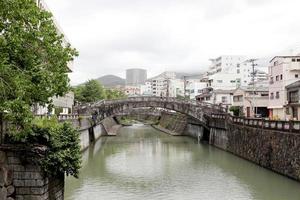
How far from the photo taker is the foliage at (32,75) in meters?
11.4

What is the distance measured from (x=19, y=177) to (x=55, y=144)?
1.48m

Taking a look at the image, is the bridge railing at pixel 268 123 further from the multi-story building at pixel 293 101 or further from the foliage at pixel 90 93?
the foliage at pixel 90 93

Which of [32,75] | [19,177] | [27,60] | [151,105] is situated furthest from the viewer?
[151,105]

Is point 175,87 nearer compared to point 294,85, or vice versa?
point 294,85

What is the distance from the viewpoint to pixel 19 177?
12.6m

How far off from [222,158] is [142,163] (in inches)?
269

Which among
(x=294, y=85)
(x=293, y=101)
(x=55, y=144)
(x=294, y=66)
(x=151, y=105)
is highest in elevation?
(x=294, y=66)

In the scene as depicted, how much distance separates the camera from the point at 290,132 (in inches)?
921

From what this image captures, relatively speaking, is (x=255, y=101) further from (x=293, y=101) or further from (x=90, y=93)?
(x=90, y=93)

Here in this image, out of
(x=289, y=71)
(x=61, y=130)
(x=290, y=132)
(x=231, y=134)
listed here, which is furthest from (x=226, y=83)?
(x=61, y=130)

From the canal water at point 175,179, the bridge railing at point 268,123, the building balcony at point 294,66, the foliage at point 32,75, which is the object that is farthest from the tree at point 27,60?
the building balcony at point 294,66

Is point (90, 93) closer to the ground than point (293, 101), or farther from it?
farther from it

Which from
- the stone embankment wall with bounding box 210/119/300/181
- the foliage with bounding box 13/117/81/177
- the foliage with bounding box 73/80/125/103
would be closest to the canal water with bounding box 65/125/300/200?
the stone embankment wall with bounding box 210/119/300/181

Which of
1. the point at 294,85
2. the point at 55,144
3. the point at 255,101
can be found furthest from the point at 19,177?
the point at 255,101
